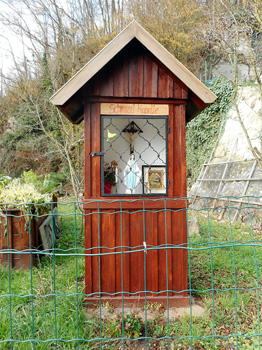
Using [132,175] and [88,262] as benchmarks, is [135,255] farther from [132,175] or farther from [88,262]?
[132,175]

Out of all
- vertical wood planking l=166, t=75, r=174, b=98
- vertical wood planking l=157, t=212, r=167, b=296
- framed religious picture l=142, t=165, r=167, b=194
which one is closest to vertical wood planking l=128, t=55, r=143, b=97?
vertical wood planking l=166, t=75, r=174, b=98

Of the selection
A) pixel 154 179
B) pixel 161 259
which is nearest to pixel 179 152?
pixel 154 179

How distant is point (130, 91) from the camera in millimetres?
2977

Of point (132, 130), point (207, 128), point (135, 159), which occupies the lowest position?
point (135, 159)

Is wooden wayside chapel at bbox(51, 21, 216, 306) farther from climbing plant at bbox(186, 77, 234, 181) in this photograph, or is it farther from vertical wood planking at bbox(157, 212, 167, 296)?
climbing plant at bbox(186, 77, 234, 181)

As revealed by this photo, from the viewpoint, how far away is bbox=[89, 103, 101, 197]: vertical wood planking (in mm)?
2953

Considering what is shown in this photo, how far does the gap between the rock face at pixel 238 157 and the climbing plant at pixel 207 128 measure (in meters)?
0.40

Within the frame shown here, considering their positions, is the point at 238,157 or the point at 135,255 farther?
the point at 238,157

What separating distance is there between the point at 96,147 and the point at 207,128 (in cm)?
860

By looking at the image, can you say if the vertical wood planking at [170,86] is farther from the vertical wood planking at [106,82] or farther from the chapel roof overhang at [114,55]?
the vertical wood planking at [106,82]

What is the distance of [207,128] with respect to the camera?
34.6ft

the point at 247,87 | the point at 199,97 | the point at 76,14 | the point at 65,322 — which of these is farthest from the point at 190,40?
the point at 65,322

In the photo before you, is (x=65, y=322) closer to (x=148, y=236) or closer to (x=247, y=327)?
(x=148, y=236)

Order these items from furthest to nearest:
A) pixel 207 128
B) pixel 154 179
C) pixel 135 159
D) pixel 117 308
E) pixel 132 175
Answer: pixel 207 128
pixel 135 159
pixel 154 179
pixel 132 175
pixel 117 308
